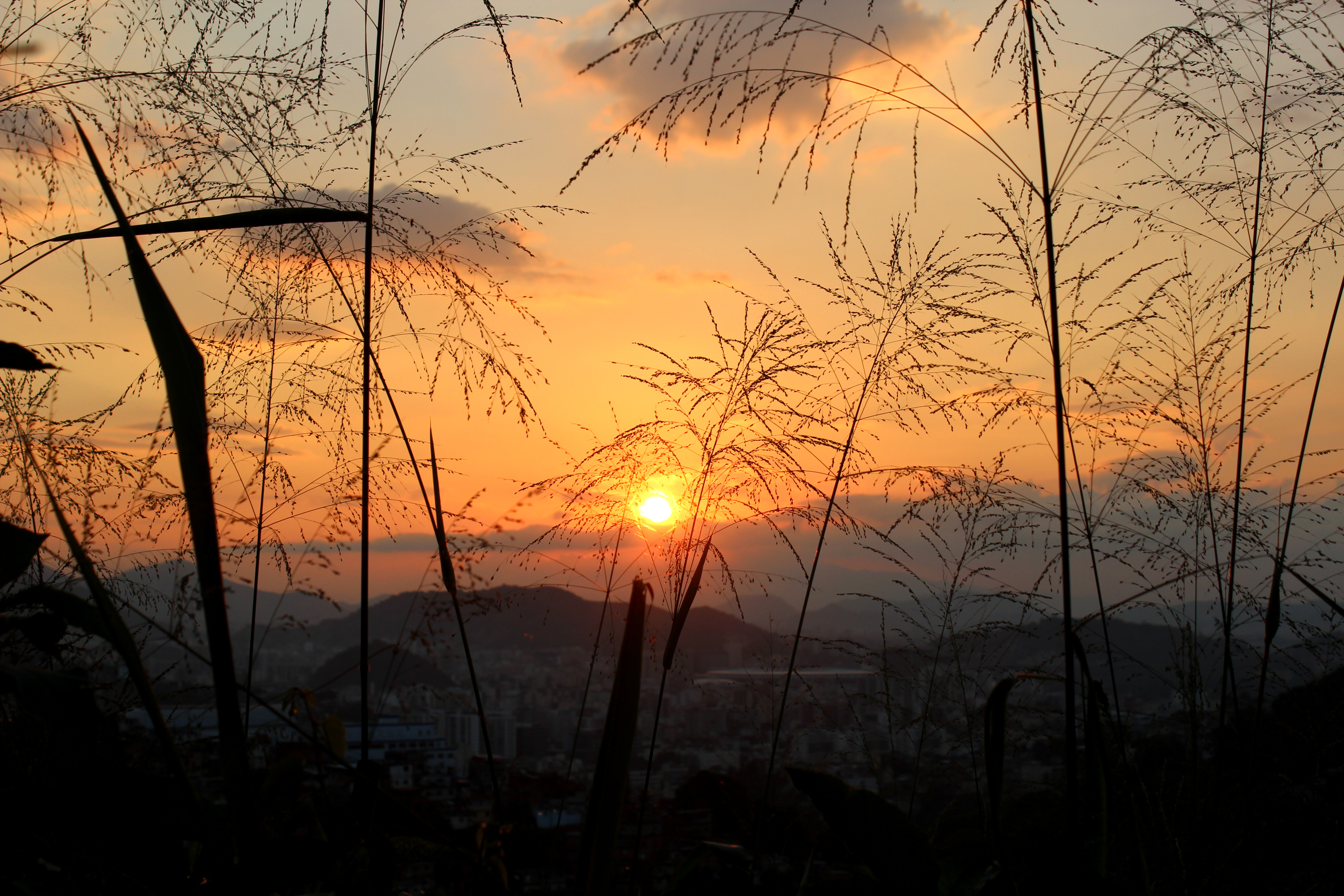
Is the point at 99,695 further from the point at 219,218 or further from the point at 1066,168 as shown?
the point at 1066,168

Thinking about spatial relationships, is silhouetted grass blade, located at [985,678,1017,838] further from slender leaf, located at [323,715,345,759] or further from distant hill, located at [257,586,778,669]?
slender leaf, located at [323,715,345,759]

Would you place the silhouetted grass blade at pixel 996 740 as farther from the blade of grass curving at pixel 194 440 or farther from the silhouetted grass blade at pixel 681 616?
the blade of grass curving at pixel 194 440

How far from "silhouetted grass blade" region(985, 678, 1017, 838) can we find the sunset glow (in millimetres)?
1223

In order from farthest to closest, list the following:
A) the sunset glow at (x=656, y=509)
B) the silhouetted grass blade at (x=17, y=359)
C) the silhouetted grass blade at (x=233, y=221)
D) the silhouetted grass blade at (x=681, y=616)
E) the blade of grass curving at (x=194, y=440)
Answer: the sunset glow at (x=656, y=509) → the silhouetted grass blade at (x=681, y=616) → the silhouetted grass blade at (x=17, y=359) → the silhouetted grass blade at (x=233, y=221) → the blade of grass curving at (x=194, y=440)

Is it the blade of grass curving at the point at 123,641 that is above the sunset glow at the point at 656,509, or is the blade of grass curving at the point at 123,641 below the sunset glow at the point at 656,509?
below

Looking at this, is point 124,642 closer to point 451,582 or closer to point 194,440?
point 194,440

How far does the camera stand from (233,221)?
71cm

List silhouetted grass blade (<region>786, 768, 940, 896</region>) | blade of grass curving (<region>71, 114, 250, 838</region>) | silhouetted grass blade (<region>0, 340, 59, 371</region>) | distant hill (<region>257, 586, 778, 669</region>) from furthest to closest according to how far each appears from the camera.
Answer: distant hill (<region>257, 586, 778, 669</region>)
silhouetted grass blade (<region>786, 768, 940, 896</region>)
silhouetted grass blade (<region>0, 340, 59, 371</region>)
blade of grass curving (<region>71, 114, 250, 838</region>)

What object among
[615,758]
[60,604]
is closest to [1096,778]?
[615,758]

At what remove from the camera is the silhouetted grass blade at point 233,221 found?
0.66m

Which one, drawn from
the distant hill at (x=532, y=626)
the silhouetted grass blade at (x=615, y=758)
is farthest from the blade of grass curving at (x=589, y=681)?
the silhouetted grass blade at (x=615, y=758)

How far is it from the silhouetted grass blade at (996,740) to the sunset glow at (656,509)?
1.22 metres

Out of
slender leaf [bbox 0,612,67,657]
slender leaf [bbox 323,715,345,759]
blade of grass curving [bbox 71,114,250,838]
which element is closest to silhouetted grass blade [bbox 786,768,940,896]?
slender leaf [bbox 323,715,345,759]

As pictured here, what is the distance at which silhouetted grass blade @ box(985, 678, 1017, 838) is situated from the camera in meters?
0.85
